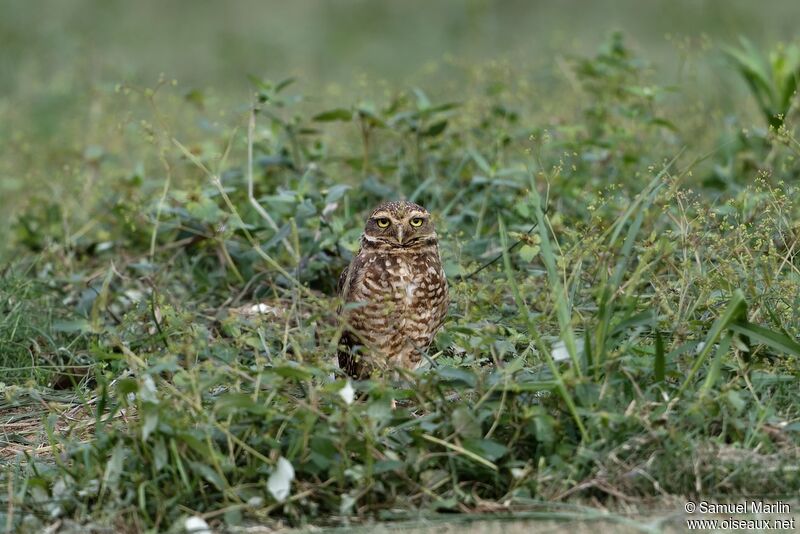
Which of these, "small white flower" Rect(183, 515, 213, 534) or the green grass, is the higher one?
the green grass

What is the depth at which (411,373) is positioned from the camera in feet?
11.3

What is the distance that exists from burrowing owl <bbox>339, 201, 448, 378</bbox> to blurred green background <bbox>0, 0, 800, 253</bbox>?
2187 mm

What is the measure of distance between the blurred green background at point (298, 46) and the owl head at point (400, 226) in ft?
6.98

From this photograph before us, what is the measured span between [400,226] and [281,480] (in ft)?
5.32

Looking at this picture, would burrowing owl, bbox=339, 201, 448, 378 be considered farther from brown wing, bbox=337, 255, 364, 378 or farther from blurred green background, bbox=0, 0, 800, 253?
blurred green background, bbox=0, 0, 800, 253

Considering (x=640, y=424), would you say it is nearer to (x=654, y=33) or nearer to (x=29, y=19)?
(x=654, y=33)

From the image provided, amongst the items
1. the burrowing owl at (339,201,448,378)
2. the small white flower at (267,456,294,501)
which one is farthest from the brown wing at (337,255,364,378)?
the small white flower at (267,456,294,501)

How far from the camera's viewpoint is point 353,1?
13.5m

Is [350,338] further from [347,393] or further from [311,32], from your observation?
[311,32]

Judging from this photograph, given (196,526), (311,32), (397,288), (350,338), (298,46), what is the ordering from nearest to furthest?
(196,526), (397,288), (350,338), (298,46), (311,32)

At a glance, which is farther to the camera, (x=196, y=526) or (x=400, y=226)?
(x=400, y=226)

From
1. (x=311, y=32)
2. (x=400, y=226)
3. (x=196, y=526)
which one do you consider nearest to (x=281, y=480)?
(x=196, y=526)

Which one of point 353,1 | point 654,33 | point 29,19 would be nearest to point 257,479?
point 654,33

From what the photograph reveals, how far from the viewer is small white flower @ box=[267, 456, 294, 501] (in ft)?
10.8
